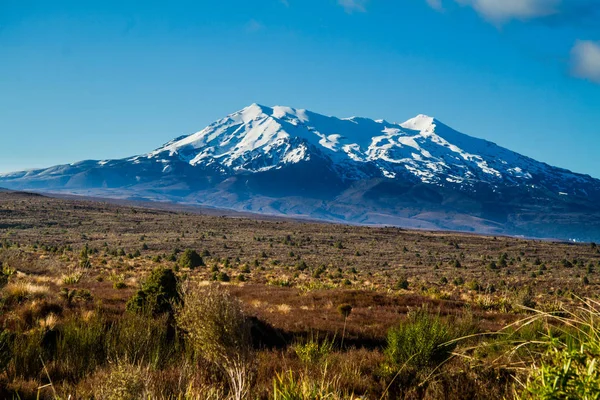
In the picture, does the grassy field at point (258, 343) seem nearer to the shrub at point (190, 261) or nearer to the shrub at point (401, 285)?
the shrub at point (401, 285)

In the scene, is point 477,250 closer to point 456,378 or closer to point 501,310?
point 501,310

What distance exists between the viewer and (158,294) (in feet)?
33.6

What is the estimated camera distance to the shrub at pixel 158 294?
1010cm

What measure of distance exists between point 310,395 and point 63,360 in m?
4.33

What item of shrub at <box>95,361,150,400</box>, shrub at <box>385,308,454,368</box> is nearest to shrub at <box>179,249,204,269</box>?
shrub at <box>385,308,454,368</box>

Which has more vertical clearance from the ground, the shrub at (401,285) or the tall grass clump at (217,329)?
the tall grass clump at (217,329)

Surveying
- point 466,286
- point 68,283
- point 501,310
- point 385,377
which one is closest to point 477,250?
point 466,286

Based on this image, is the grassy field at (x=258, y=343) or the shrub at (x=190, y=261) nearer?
the grassy field at (x=258, y=343)

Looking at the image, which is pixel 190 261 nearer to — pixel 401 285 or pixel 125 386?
pixel 401 285

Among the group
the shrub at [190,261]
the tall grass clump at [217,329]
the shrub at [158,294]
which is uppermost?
the tall grass clump at [217,329]

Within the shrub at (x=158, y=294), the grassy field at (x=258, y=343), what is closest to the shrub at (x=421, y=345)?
the grassy field at (x=258, y=343)

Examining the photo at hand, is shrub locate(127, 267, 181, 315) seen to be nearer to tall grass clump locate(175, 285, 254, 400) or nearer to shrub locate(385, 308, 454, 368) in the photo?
tall grass clump locate(175, 285, 254, 400)

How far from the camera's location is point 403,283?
29.0m

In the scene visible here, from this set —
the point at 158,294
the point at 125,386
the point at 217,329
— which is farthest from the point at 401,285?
the point at 125,386
